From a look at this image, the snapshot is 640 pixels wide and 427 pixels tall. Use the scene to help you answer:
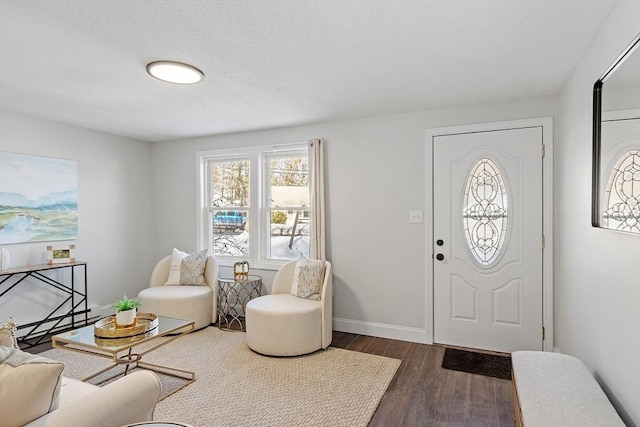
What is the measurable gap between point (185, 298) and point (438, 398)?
8.91ft

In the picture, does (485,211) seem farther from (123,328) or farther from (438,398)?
(123,328)

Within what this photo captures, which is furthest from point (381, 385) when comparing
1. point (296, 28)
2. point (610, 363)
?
point (296, 28)

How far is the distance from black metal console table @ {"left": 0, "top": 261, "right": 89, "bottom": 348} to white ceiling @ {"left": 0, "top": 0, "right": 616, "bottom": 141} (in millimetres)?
1621

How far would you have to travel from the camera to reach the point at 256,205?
4566 millimetres

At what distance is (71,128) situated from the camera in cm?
422

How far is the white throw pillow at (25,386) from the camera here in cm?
125

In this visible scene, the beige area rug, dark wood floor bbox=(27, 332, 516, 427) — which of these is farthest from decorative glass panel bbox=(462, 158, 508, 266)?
the beige area rug

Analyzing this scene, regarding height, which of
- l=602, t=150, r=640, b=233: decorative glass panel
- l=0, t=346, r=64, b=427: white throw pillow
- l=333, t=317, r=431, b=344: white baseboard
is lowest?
l=333, t=317, r=431, b=344: white baseboard

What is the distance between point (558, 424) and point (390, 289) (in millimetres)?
2328

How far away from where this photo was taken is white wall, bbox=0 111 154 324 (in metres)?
3.76

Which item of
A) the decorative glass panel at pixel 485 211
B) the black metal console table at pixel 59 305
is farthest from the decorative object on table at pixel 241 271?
the decorative glass panel at pixel 485 211

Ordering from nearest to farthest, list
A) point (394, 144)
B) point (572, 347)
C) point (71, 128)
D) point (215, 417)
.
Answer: point (215, 417)
point (572, 347)
point (394, 144)
point (71, 128)

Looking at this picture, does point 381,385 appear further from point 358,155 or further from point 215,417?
point 358,155

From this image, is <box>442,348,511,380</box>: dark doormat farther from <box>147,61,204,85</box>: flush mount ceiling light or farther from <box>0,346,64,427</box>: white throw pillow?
<box>147,61,204,85</box>: flush mount ceiling light
